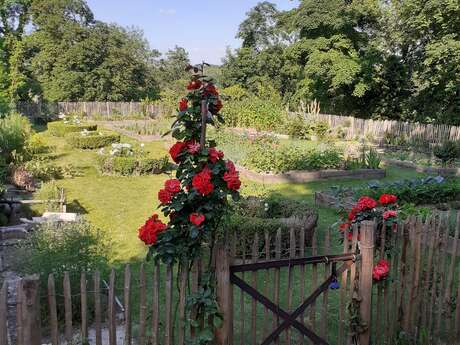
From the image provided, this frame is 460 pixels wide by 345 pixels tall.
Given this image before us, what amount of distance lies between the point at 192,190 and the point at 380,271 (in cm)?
178

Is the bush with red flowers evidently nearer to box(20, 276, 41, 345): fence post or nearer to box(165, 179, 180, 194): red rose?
box(165, 179, 180, 194): red rose

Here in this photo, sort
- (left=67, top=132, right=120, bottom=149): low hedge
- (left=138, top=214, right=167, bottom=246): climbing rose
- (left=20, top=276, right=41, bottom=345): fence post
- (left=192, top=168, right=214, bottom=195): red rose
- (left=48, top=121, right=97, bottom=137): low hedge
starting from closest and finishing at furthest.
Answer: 1. (left=20, top=276, right=41, bottom=345): fence post
2. (left=192, top=168, right=214, bottom=195): red rose
3. (left=138, top=214, right=167, bottom=246): climbing rose
4. (left=67, top=132, right=120, bottom=149): low hedge
5. (left=48, top=121, right=97, bottom=137): low hedge

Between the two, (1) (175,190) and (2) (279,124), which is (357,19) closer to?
(2) (279,124)

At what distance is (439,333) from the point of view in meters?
4.28

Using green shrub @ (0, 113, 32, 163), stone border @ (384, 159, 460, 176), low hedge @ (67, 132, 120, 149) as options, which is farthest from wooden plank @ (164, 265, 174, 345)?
low hedge @ (67, 132, 120, 149)

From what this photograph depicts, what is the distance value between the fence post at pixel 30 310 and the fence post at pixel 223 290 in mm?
1128

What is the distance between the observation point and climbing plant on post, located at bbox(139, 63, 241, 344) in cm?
287

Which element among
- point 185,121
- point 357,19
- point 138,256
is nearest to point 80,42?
point 357,19

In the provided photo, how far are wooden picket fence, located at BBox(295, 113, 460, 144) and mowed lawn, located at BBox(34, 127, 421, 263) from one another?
6283 mm

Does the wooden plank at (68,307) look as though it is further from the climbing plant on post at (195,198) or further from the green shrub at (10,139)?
the green shrub at (10,139)

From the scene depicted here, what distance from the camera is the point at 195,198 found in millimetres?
2918

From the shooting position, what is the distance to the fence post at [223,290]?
2.98 metres

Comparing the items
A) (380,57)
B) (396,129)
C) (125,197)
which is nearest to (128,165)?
(125,197)

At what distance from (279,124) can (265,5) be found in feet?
83.9
